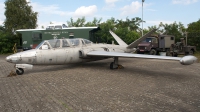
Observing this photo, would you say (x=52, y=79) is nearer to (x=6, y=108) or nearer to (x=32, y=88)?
(x=32, y=88)

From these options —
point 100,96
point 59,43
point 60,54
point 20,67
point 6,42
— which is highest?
point 6,42

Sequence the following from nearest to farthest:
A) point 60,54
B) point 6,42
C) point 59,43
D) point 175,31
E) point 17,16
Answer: point 60,54 < point 59,43 < point 6,42 < point 175,31 < point 17,16

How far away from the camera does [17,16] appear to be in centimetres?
3434

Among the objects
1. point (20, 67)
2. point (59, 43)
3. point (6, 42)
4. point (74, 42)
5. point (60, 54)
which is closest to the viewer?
point (20, 67)

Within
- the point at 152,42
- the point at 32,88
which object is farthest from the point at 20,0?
the point at 32,88

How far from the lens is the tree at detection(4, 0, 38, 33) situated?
34175 millimetres

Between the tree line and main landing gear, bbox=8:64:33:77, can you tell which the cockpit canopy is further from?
the tree line

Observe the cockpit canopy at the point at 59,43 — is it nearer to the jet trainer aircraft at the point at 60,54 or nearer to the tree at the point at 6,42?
the jet trainer aircraft at the point at 60,54

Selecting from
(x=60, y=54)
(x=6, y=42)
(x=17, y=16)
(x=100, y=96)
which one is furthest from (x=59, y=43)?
(x=17, y=16)

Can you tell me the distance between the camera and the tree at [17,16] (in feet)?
112

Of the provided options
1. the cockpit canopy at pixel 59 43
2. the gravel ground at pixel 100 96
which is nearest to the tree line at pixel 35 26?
the cockpit canopy at pixel 59 43

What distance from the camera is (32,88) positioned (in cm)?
621

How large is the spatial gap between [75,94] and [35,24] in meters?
34.7

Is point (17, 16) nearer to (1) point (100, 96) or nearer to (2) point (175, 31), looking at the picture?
(2) point (175, 31)
